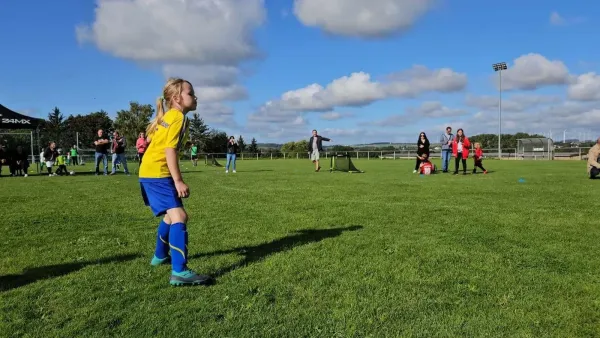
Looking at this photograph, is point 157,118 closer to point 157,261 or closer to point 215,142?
point 157,261

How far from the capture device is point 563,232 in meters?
6.17

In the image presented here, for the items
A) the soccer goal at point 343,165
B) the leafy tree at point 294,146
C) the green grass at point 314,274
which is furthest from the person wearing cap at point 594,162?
the leafy tree at point 294,146

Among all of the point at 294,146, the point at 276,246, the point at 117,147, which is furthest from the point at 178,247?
the point at 294,146

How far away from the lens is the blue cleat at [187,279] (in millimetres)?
3945

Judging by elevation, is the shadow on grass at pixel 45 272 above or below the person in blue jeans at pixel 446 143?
below

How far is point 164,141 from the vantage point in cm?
411

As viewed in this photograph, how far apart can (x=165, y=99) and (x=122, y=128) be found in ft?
260

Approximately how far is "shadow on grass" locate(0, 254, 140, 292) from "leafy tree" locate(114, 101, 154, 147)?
76.4 metres

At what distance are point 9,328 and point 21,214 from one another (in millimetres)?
5780

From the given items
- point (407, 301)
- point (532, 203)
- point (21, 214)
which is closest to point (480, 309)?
point (407, 301)

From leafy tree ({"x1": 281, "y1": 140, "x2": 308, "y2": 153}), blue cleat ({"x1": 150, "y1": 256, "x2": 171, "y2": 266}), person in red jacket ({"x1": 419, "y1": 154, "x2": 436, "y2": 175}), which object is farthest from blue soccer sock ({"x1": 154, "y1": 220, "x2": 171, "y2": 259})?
leafy tree ({"x1": 281, "y1": 140, "x2": 308, "y2": 153})

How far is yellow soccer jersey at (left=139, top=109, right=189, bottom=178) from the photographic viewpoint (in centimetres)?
406

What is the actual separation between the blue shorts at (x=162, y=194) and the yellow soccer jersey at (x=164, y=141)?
0.19 ft

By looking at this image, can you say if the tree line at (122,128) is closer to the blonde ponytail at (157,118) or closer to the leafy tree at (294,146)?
the leafy tree at (294,146)
